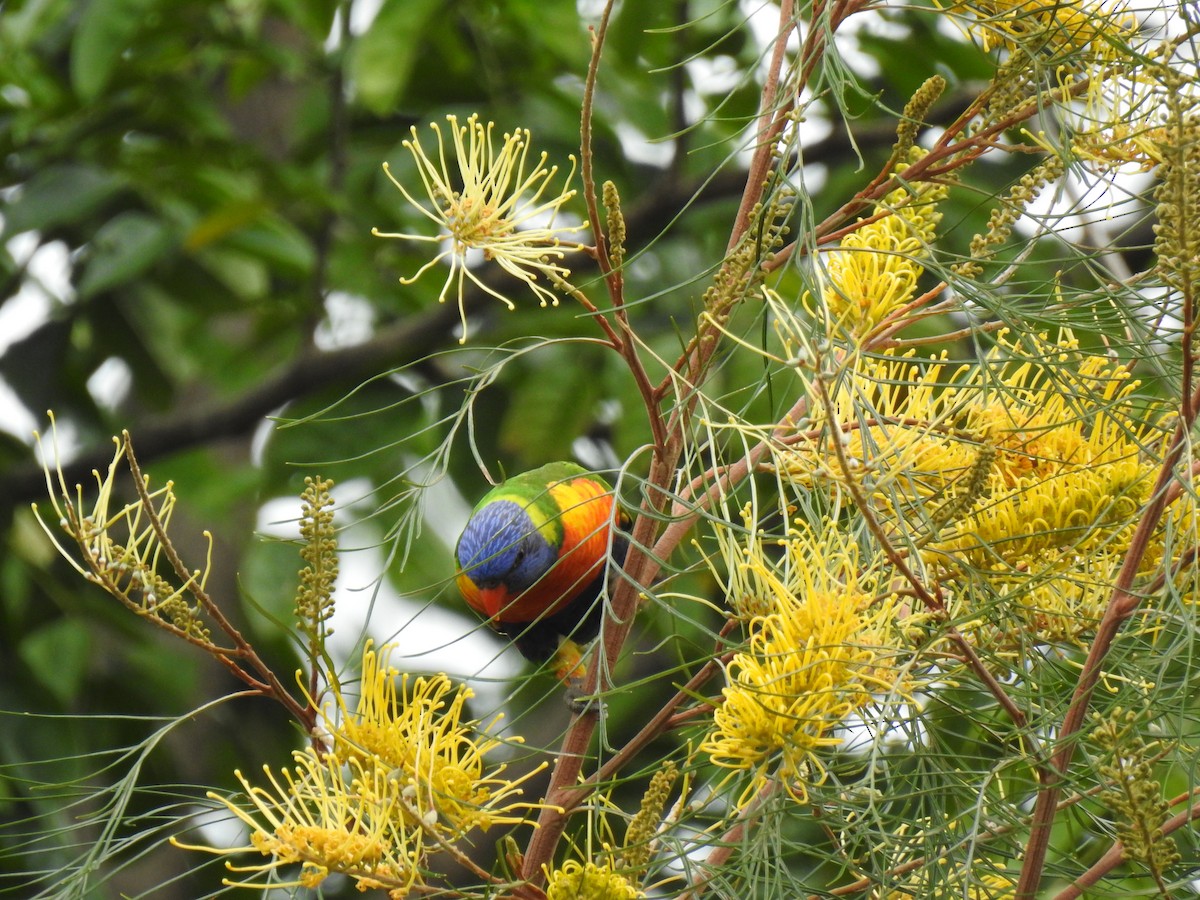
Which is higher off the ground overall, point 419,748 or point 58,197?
point 419,748

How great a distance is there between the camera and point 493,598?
1.32 meters

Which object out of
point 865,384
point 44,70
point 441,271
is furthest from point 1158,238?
point 44,70

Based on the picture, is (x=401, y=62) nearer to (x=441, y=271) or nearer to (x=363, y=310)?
(x=441, y=271)

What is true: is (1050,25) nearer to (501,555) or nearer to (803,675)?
(803,675)

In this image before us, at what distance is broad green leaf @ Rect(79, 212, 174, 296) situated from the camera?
1.73 meters

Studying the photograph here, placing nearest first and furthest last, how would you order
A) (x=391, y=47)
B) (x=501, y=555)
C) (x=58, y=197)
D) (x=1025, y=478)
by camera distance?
(x=1025, y=478)
(x=501, y=555)
(x=391, y=47)
(x=58, y=197)

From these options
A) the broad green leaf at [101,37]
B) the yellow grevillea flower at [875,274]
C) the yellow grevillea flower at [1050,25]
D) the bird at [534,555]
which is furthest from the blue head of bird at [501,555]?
the broad green leaf at [101,37]

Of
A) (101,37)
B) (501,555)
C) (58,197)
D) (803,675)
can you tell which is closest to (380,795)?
(803,675)

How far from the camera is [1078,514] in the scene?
610 mm

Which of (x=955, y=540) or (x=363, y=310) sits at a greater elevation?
(x=955, y=540)

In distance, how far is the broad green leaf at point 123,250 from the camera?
1730mm

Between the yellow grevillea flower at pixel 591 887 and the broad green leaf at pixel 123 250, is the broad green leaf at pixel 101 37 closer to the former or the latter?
the broad green leaf at pixel 123 250

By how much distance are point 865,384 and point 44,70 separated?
1.57 metres

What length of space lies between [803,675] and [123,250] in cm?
150
